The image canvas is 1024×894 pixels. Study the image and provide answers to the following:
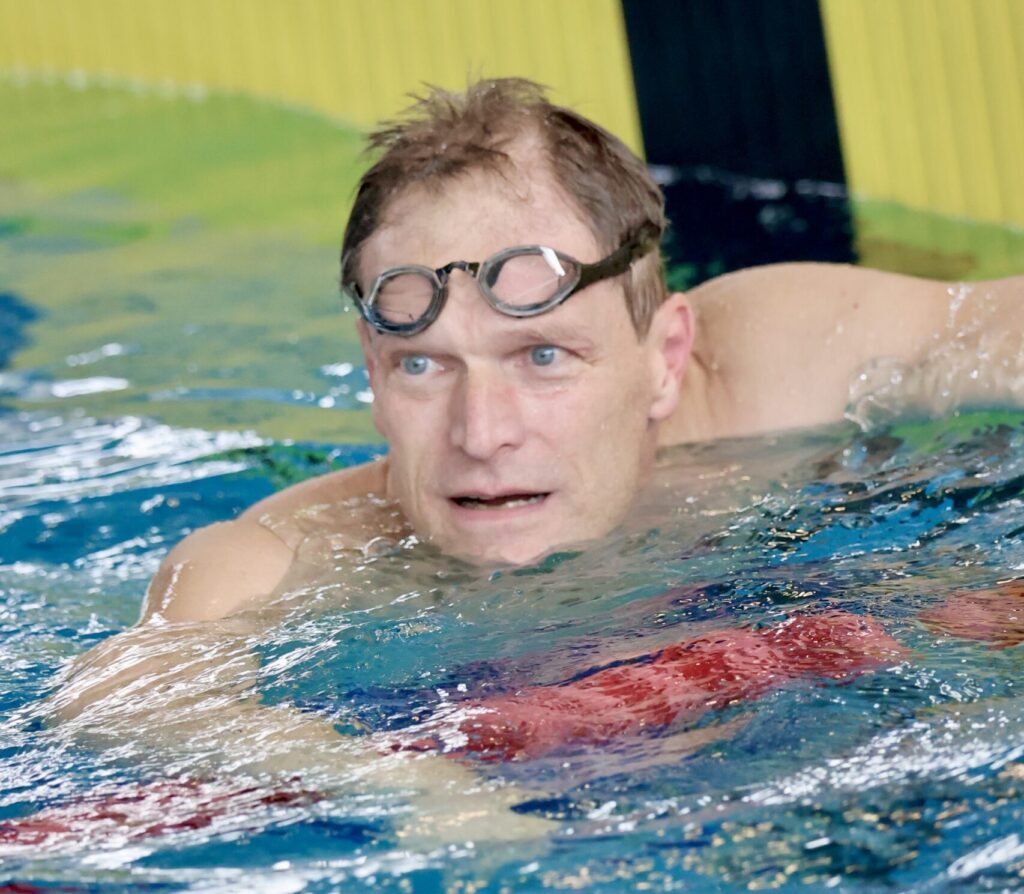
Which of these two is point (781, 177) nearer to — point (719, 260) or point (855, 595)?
point (719, 260)

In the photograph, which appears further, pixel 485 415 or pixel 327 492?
pixel 327 492

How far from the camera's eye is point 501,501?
265 cm

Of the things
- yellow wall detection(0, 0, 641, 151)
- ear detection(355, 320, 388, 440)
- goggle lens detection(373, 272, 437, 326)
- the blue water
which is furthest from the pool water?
yellow wall detection(0, 0, 641, 151)

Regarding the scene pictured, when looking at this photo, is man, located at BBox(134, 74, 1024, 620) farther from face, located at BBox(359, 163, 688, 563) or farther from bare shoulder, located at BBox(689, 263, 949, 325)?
bare shoulder, located at BBox(689, 263, 949, 325)

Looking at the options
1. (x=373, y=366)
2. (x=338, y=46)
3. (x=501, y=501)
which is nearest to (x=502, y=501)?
(x=501, y=501)

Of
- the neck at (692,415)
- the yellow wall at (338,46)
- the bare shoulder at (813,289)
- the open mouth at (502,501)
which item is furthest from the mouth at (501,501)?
the yellow wall at (338,46)

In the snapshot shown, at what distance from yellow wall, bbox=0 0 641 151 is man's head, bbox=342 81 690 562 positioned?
10.4 feet

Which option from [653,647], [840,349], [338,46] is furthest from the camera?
[338,46]

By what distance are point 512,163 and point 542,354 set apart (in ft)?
1.02

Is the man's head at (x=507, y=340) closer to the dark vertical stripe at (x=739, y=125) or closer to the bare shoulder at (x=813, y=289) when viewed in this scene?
the bare shoulder at (x=813, y=289)

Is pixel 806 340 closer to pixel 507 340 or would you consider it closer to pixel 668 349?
pixel 668 349

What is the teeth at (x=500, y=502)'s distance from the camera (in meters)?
2.62

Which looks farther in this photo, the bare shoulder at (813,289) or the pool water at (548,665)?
the bare shoulder at (813,289)

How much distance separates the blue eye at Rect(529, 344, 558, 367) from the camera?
2.59 meters
